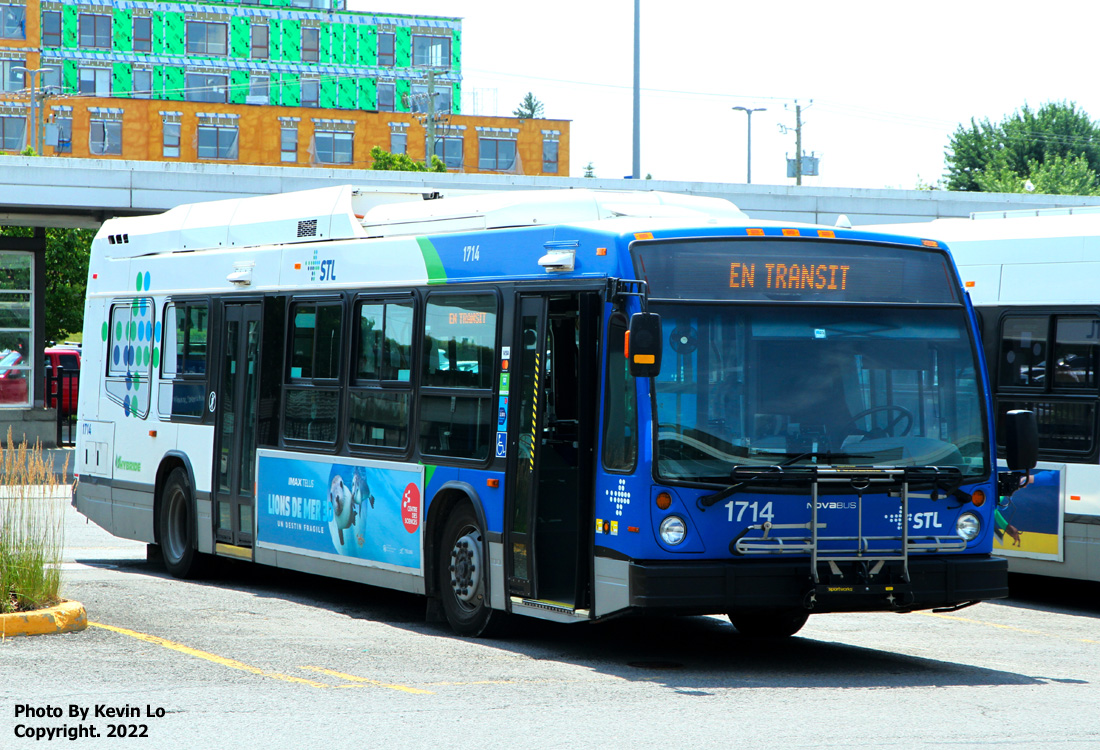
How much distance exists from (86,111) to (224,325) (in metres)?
80.3

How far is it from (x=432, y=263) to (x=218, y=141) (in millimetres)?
83049

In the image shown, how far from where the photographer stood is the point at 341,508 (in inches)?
474

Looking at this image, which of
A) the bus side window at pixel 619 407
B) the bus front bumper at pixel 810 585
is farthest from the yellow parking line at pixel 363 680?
the bus side window at pixel 619 407

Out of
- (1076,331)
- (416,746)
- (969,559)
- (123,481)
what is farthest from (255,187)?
(416,746)

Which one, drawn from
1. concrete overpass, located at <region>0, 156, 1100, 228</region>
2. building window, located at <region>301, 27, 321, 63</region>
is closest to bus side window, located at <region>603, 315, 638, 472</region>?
concrete overpass, located at <region>0, 156, 1100, 228</region>

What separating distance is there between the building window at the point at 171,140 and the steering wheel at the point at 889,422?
84613mm

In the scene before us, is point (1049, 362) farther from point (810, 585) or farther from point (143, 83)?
point (143, 83)

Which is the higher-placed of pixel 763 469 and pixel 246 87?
pixel 246 87

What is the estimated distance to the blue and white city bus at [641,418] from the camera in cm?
911

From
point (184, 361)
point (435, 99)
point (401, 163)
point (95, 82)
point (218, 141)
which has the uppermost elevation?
point (435, 99)

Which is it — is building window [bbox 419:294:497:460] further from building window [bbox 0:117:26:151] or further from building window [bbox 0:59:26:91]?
building window [bbox 0:59:26:91]

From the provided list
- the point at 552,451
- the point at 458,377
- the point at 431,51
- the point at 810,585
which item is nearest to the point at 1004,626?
the point at 810,585

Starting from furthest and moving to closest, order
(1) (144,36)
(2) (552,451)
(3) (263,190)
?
(1) (144,36) < (3) (263,190) < (2) (552,451)

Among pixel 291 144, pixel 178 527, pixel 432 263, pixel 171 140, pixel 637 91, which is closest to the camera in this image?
pixel 432 263
